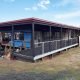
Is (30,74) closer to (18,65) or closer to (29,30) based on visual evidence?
(18,65)

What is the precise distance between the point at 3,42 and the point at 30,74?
1337 cm

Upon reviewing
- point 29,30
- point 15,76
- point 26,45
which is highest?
point 29,30

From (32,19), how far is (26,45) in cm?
602

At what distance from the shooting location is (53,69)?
12.2 m

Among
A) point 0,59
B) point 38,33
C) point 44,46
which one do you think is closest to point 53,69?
point 44,46

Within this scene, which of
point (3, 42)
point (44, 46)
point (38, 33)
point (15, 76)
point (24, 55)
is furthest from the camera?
point (3, 42)

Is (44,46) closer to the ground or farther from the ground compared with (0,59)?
farther from the ground

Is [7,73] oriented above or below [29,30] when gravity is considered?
below

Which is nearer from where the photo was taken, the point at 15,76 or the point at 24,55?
the point at 15,76

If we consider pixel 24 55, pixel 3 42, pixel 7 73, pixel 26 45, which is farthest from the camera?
pixel 3 42

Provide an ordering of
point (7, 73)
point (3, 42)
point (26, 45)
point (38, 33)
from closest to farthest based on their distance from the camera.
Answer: point (7, 73)
point (26, 45)
point (38, 33)
point (3, 42)

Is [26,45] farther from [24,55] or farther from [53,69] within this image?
[53,69]

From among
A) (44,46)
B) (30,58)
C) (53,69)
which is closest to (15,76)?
(53,69)

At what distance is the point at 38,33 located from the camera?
21.4 m
